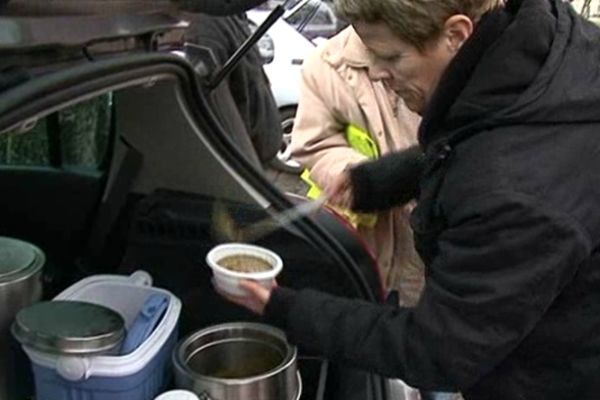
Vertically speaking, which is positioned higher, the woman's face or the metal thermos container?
the woman's face

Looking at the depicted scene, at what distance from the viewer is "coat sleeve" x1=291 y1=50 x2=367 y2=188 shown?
2.36m

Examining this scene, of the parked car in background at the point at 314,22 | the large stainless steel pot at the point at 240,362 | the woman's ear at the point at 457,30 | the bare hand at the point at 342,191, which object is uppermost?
the woman's ear at the point at 457,30

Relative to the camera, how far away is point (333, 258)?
6.51ft

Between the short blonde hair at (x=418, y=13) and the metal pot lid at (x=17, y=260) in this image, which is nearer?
the short blonde hair at (x=418, y=13)

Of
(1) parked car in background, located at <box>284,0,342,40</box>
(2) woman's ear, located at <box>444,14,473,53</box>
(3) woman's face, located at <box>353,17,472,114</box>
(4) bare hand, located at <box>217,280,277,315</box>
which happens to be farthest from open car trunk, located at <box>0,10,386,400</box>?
(1) parked car in background, located at <box>284,0,342,40</box>

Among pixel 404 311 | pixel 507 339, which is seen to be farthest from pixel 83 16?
pixel 507 339

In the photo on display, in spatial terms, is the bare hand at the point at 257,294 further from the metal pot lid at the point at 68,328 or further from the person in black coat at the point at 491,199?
the metal pot lid at the point at 68,328

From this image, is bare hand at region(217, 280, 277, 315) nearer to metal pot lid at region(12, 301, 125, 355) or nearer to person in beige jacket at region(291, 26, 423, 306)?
metal pot lid at region(12, 301, 125, 355)

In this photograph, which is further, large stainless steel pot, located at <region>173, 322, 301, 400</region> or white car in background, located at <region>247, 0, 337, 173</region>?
white car in background, located at <region>247, 0, 337, 173</region>

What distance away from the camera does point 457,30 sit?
1.44m

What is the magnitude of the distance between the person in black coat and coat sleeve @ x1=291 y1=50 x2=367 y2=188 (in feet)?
2.60

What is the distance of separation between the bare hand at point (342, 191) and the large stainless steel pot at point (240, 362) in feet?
1.44

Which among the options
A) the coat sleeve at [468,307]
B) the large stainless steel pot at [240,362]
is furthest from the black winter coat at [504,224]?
the large stainless steel pot at [240,362]

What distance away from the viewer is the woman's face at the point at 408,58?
145 cm
